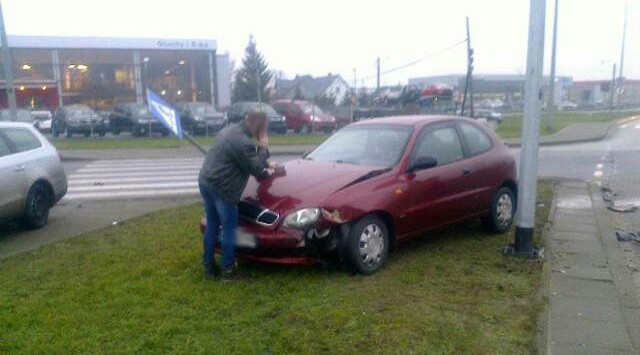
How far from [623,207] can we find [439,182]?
4851mm

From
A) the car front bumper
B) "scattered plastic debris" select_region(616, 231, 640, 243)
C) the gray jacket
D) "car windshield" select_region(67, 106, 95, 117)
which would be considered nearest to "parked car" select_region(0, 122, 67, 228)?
the gray jacket

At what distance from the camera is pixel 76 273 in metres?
6.31

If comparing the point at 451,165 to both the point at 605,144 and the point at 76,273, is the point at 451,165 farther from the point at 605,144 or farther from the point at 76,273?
Answer: the point at 605,144

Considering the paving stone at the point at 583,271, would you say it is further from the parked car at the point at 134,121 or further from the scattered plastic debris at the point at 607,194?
the parked car at the point at 134,121

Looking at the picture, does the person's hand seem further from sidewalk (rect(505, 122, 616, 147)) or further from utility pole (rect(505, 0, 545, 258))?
sidewalk (rect(505, 122, 616, 147))

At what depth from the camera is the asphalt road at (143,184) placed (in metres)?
8.90

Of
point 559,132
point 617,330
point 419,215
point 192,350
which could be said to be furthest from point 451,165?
point 559,132

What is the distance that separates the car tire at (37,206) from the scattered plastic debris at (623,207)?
27.2ft

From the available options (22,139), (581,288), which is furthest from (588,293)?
(22,139)

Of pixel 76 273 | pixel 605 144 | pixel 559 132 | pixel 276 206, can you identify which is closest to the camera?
pixel 276 206

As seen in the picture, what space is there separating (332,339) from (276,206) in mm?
1708

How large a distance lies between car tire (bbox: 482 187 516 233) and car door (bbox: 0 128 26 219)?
5840 millimetres

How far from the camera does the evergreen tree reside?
178ft

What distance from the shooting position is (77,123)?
3112 cm
